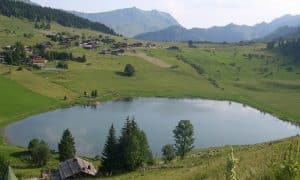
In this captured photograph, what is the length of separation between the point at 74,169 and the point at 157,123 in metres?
54.5

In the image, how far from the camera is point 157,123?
121m

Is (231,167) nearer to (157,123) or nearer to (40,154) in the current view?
(40,154)

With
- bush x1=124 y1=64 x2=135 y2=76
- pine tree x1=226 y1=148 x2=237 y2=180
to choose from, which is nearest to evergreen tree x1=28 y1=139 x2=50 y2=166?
pine tree x1=226 y1=148 x2=237 y2=180

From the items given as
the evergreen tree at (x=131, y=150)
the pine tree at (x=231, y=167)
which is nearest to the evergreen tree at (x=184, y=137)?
the evergreen tree at (x=131, y=150)

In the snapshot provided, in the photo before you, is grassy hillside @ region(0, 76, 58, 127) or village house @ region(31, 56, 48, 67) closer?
grassy hillside @ region(0, 76, 58, 127)

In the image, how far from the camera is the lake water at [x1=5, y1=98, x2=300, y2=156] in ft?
336

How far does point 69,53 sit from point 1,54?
89.8 feet

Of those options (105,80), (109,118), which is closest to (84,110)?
(109,118)

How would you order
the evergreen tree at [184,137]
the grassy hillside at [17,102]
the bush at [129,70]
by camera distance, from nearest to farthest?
the evergreen tree at [184,137] → the grassy hillside at [17,102] → the bush at [129,70]

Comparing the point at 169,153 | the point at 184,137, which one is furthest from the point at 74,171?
the point at 184,137

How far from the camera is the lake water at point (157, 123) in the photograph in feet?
336

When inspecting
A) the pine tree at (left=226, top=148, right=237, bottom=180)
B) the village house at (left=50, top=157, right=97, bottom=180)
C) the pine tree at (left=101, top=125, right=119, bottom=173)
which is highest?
the pine tree at (left=226, top=148, right=237, bottom=180)

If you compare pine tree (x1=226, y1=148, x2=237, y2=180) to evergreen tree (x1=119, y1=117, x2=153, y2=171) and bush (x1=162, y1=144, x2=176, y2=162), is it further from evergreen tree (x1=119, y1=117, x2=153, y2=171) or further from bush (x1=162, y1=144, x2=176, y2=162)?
bush (x1=162, y1=144, x2=176, y2=162)

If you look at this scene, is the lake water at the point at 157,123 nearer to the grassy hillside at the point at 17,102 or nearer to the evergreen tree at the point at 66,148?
the grassy hillside at the point at 17,102
